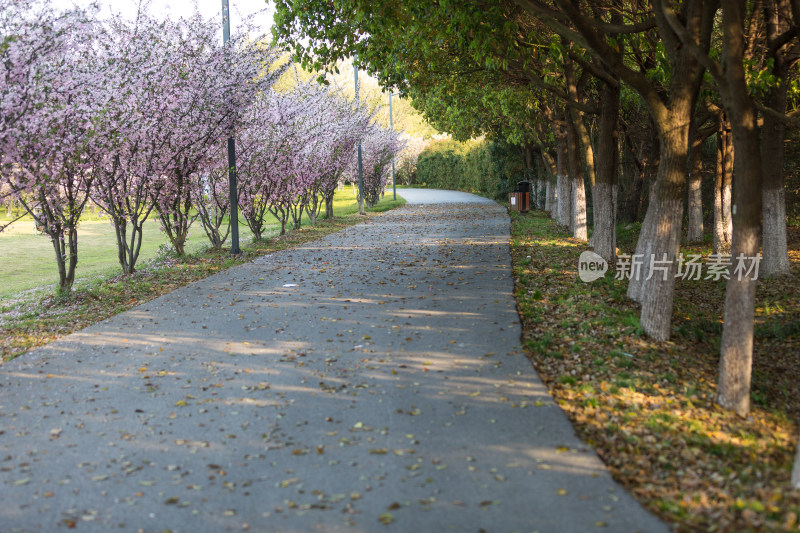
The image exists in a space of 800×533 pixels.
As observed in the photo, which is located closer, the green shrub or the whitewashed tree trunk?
the whitewashed tree trunk

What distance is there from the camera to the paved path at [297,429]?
13.5 feet

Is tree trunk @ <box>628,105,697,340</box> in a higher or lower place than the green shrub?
lower

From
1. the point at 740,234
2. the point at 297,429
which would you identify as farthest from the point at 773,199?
the point at 297,429

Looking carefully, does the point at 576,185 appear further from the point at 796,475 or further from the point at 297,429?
the point at 796,475

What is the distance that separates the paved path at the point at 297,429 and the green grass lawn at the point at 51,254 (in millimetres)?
6614

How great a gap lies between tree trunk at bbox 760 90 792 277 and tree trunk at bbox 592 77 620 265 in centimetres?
251

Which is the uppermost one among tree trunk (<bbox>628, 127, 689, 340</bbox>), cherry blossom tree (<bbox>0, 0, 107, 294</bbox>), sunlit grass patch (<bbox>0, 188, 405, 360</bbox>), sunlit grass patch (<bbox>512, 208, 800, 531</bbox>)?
cherry blossom tree (<bbox>0, 0, 107, 294</bbox>)

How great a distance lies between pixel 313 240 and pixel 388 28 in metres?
10.2

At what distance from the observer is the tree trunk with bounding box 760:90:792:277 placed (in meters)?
11.7

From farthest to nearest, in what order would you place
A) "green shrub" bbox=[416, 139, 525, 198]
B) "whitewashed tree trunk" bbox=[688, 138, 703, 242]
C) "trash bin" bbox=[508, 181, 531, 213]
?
"green shrub" bbox=[416, 139, 525, 198] < "trash bin" bbox=[508, 181, 531, 213] < "whitewashed tree trunk" bbox=[688, 138, 703, 242]

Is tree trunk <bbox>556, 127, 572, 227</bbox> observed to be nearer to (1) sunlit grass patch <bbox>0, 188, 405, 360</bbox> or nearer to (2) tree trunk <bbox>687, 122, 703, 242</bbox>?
(2) tree trunk <bbox>687, 122, 703, 242</bbox>

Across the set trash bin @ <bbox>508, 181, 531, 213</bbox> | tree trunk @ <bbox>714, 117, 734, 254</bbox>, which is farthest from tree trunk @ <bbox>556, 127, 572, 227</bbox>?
trash bin @ <bbox>508, 181, 531, 213</bbox>

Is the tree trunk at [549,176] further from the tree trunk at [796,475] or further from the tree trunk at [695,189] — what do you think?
the tree trunk at [796,475]

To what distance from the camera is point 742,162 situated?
5809 millimetres
